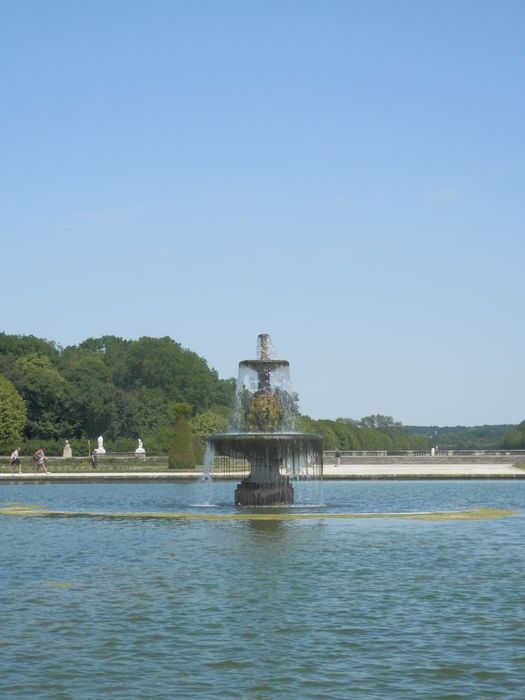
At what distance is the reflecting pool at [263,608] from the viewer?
12.5m

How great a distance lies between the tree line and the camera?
9238 centimetres

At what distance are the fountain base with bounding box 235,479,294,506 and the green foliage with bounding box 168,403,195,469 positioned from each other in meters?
30.0

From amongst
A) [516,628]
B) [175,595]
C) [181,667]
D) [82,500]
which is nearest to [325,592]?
[175,595]

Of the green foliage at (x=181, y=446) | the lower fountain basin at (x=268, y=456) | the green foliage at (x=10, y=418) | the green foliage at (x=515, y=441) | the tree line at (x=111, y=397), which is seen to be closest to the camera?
the lower fountain basin at (x=268, y=456)

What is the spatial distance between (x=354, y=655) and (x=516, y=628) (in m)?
2.83

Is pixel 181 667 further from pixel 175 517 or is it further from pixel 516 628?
pixel 175 517

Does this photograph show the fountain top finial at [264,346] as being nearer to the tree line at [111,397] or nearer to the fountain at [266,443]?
the fountain at [266,443]

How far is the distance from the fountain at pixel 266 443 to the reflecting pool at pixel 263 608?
4.35 metres

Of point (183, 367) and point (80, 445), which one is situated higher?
point (183, 367)

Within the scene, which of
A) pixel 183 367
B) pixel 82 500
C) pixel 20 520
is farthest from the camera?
pixel 183 367

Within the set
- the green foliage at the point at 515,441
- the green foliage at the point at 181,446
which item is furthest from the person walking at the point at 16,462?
the green foliage at the point at 515,441

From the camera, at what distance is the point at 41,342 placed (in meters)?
116

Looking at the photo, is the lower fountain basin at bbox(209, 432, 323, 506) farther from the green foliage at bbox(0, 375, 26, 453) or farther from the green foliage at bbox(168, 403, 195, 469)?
the green foliage at bbox(0, 375, 26, 453)

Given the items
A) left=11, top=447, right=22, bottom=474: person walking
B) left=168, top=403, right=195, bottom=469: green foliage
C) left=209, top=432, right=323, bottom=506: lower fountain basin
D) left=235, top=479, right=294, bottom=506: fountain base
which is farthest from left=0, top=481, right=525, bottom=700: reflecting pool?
left=168, top=403, right=195, bottom=469: green foliage
